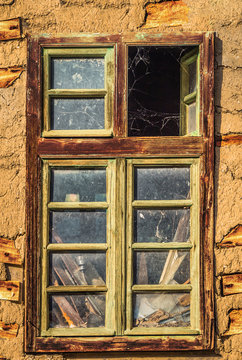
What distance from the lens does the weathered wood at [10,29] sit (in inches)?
110

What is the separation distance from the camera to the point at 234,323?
8.93 feet

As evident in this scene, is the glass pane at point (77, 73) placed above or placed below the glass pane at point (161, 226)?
above

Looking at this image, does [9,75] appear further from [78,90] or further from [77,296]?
[77,296]

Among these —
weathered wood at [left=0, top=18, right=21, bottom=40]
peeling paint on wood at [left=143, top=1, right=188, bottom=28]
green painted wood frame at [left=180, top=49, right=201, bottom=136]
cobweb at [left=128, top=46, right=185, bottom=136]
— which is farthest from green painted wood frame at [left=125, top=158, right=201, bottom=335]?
weathered wood at [left=0, top=18, right=21, bottom=40]

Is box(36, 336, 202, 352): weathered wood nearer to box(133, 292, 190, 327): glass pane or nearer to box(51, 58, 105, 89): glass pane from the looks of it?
box(133, 292, 190, 327): glass pane

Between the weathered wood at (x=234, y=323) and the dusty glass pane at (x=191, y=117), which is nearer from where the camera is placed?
the weathered wood at (x=234, y=323)

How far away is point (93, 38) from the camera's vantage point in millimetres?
2766

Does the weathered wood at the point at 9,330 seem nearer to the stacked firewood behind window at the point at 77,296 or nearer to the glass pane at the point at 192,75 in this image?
the stacked firewood behind window at the point at 77,296

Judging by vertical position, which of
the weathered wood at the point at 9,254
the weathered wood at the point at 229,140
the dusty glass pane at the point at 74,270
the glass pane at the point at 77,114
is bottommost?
the dusty glass pane at the point at 74,270

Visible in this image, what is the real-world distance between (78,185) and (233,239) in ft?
3.46

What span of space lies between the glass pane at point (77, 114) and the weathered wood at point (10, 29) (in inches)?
19.2

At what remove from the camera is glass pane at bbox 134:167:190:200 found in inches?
109

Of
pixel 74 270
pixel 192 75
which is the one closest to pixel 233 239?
pixel 74 270

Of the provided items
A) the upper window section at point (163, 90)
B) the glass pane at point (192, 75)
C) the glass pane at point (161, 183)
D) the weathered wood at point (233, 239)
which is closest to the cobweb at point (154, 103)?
→ the upper window section at point (163, 90)
